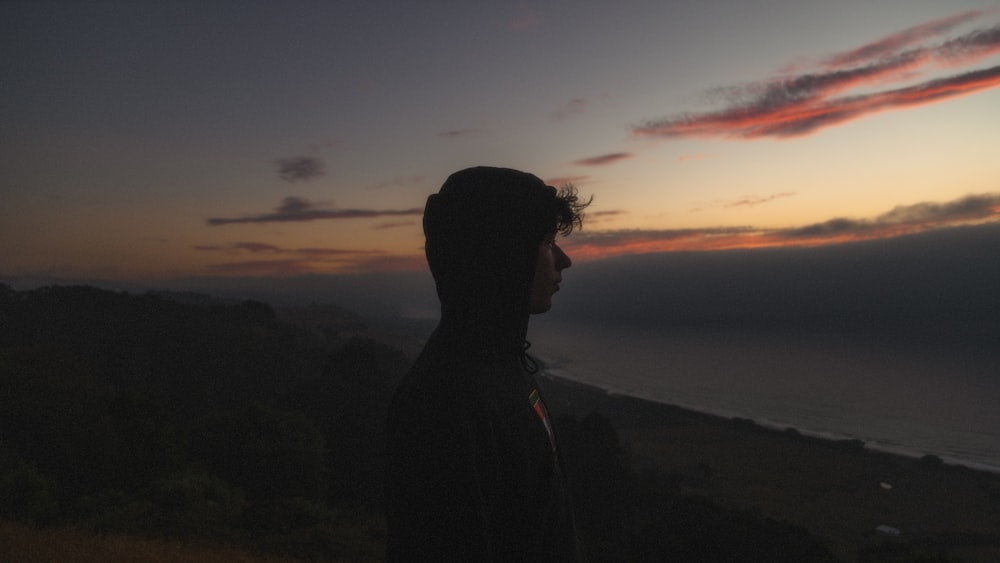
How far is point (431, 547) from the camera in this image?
1.57m

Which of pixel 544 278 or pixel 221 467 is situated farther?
pixel 221 467

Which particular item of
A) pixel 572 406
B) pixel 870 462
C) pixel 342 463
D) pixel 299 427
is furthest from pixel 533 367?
pixel 572 406

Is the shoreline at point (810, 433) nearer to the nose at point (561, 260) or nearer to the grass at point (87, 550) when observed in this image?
the grass at point (87, 550)

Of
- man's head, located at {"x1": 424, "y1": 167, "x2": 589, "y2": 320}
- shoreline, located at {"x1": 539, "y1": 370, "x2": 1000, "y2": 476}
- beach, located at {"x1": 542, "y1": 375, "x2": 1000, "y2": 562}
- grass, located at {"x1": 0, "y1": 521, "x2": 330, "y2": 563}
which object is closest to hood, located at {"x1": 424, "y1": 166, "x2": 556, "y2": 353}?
man's head, located at {"x1": 424, "y1": 167, "x2": 589, "y2": 320}

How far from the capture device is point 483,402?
5.47 ft

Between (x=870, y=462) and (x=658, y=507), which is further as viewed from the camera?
(x=870, y=462)

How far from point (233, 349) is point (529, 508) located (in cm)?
5432

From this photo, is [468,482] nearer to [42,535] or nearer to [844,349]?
[42,535]

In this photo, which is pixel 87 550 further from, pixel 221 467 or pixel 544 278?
pixel 221 467

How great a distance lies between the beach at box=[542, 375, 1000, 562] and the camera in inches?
1416

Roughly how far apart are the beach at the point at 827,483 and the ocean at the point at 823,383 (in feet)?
17.6

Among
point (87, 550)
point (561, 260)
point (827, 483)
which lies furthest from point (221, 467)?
point (827, 483)

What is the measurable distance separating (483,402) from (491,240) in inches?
21.5

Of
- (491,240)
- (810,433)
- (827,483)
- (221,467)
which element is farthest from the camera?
(810,433)
